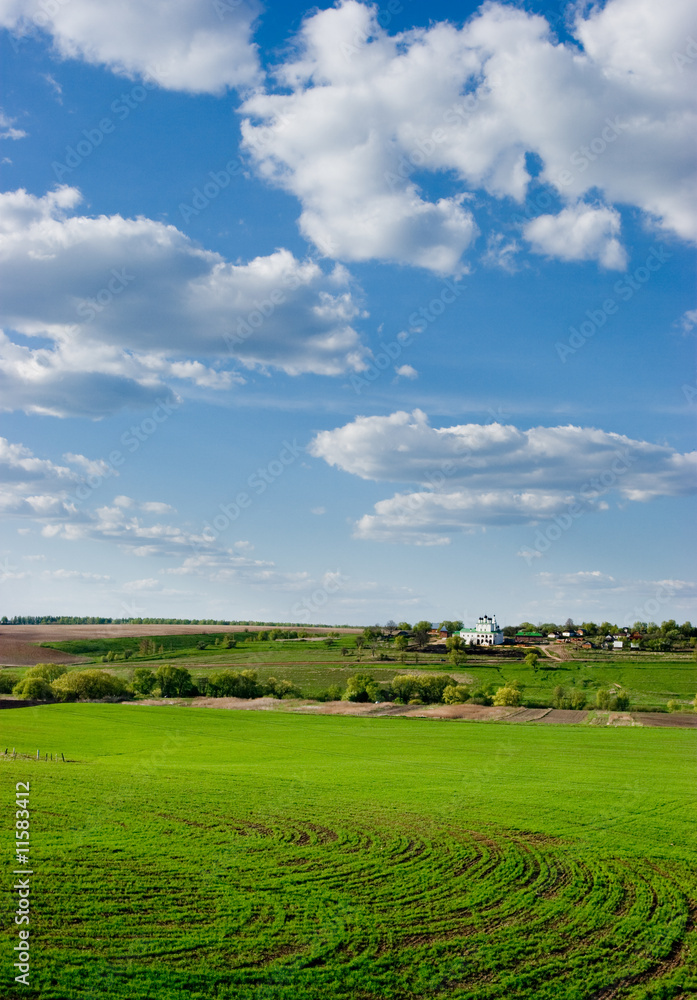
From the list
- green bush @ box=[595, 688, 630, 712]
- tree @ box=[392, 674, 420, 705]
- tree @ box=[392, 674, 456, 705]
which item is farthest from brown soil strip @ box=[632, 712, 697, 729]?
tree @ box=[392, 674, 420, 705]

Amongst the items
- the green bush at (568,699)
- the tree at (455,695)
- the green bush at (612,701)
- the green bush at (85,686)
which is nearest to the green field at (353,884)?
the green bush at (612,701)

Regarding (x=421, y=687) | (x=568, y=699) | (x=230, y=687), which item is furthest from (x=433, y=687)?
(x=230, y=687)

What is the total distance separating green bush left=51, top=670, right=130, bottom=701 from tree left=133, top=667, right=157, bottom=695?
5319 mm

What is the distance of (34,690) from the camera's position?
327 ft

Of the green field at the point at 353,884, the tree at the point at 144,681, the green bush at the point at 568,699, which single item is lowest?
the green bush at the point at 568,699

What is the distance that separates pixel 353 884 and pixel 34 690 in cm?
9132

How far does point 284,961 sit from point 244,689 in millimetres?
100025

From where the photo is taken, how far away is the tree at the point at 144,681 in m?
114

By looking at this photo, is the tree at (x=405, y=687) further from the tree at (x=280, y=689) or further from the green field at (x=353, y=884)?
the green field at (x=353, y=884)

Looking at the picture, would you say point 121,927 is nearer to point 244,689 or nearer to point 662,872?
point 662,872

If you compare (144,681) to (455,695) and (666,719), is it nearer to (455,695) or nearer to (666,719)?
(455,695)

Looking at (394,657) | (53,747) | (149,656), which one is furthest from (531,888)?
(149,656)

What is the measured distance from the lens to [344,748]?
214 ft

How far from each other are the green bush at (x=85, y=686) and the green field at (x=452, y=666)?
11211 millimetres
